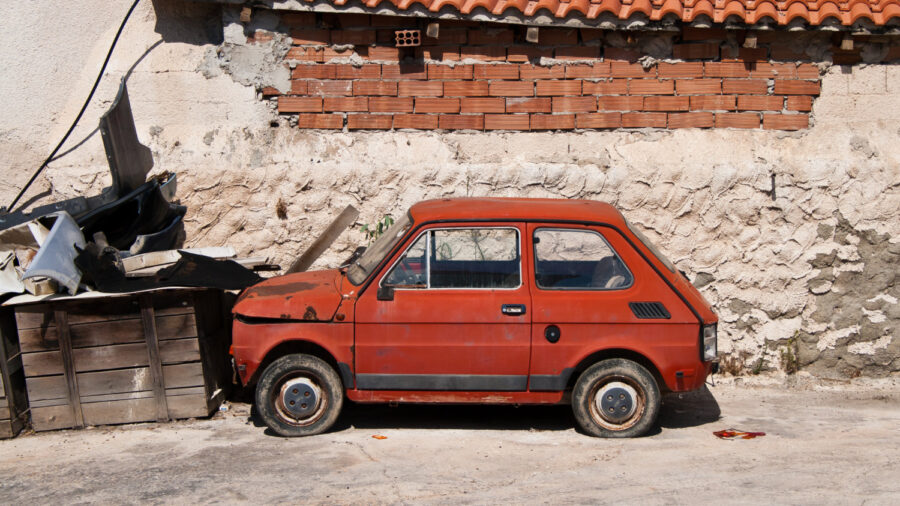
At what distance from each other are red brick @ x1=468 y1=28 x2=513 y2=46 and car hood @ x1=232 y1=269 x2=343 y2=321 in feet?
9.17

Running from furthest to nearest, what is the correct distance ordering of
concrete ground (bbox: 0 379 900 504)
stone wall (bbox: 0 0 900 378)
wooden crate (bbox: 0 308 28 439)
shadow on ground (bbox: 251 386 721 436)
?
stone wall (bbox: 0 0 900 378)
shadow on ground (bbox: 251 386 721 436)
wooden crate (bbox: 0 308 28 439)
concrete ground (bbox: 0 379 900 504)

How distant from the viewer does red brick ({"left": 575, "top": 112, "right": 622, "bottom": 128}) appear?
285 inches

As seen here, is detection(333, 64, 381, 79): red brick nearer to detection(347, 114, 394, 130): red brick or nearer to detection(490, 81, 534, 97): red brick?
detection(347, 114, 394, 130): red brick

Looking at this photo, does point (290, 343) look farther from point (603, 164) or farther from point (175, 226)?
point (603, 164)

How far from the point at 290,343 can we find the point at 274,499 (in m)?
1.31

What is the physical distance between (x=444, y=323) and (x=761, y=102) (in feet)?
12.5

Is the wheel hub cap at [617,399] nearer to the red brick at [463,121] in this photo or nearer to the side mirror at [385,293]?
the side mirror at [385,293]

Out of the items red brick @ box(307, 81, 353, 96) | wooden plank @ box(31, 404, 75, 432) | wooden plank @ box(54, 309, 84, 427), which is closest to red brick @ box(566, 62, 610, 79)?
red brick @ box(307, 81, 353, 96)

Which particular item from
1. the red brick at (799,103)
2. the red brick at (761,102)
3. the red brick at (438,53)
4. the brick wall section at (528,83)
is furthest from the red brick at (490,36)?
the red brick at (799,103)

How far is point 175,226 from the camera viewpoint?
270 inches

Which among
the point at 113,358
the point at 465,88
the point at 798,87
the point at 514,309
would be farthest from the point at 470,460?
the point at 798,87

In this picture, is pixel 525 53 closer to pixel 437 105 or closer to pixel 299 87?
pixel 437 105

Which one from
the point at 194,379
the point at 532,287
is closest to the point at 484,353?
the point at 532,287

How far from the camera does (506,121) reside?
7.25m
